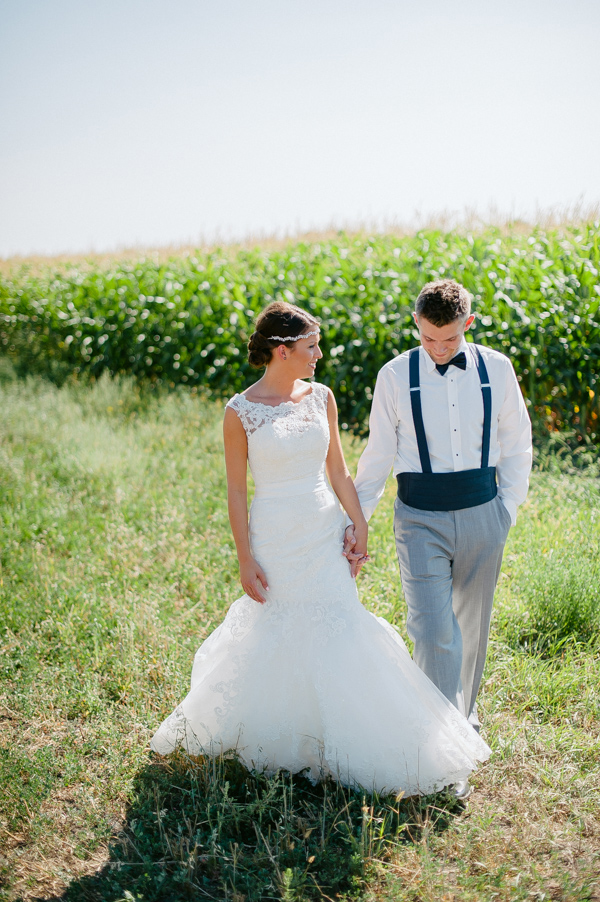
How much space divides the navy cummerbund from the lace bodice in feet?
1.52

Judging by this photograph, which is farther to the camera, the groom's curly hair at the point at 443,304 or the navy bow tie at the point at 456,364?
the navy bow tie at the point at 456,364

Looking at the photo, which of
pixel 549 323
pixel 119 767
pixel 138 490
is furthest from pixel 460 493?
pixel 549 323

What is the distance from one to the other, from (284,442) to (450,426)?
745 mm

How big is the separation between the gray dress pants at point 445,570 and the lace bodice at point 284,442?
49 centimetres

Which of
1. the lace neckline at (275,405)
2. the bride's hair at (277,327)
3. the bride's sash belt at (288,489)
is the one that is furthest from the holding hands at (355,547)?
→ the bride's hair at (277,327)

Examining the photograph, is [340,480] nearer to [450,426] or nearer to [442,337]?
[450,426]

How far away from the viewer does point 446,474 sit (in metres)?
2.98

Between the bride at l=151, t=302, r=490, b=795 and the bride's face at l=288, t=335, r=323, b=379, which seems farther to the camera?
the bride's face at l=288, t=335, r=323, b=379

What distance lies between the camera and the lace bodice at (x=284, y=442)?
3004mm

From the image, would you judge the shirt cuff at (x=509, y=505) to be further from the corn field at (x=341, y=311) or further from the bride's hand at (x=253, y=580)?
the corn field at (x=341, y=311)

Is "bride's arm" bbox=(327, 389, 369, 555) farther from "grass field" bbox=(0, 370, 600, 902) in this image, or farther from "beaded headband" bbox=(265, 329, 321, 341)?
"grass field" bbox=(0, 370, 600, 902)

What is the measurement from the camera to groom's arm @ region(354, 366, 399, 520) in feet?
10.2

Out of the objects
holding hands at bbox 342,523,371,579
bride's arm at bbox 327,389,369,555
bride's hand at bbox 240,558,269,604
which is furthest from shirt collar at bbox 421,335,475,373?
bride's hand at bbox 240,558,269,604

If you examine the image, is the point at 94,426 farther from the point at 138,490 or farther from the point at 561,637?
the point at 561,637
